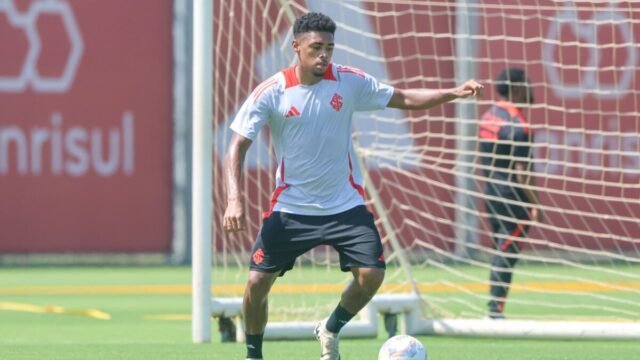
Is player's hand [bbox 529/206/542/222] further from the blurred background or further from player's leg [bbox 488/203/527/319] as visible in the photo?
the blurred background

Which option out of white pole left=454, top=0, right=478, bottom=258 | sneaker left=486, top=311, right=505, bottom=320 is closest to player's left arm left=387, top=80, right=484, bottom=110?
sneaker left=486, top=311, right=505, bottom=320

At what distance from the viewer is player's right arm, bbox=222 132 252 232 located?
8.16m

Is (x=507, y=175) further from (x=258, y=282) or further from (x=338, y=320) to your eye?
(x=258, y=282)

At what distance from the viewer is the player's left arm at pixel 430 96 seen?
8.51 metres

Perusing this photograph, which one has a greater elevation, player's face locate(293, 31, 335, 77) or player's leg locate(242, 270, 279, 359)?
player's face locate(293, 31, 335, 77)

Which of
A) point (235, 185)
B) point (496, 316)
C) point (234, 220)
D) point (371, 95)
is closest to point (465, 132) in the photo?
point (496, 316)

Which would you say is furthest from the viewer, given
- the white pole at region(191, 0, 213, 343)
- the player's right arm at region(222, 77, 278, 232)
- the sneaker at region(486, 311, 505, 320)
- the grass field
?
the sneaker at region(486, 311, 505, 320)

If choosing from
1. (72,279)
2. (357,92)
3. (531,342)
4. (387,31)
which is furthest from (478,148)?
(72,279)

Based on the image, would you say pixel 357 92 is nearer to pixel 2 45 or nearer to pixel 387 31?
pixel 387 31

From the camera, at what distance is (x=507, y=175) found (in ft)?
41.9

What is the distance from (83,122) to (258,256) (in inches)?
440

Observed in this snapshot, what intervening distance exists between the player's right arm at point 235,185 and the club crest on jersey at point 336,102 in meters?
0.53

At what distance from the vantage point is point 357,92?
29.0 feet

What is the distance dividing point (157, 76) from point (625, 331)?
33.2ft
